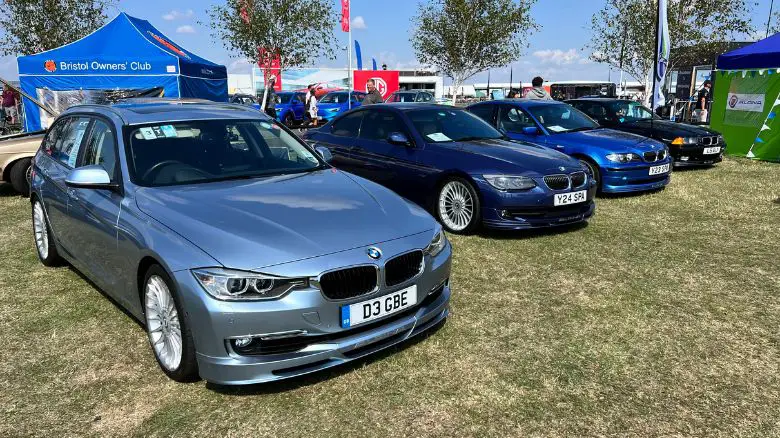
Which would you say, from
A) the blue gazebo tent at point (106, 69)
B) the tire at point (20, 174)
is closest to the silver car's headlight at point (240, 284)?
the tire at point (20, 174)

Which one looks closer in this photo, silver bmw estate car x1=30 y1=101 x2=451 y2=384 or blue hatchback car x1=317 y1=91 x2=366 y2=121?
silver bmw estate car x1=30 y1=101 x2=451 y2=384

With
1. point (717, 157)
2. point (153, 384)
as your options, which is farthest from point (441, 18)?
point (153, 384)

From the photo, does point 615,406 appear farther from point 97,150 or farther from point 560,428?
point 97,150

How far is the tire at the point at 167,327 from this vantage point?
2.77 m

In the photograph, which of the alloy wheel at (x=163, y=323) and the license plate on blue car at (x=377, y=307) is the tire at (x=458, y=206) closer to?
the license plate on blue car at (x=377, y=307)

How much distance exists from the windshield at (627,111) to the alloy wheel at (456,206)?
5981 mm

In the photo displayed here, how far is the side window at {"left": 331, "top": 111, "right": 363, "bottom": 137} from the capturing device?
7.30 m

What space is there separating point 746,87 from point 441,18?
17.9 m

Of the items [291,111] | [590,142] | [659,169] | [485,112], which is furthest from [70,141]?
[291,111]

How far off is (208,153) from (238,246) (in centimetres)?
136

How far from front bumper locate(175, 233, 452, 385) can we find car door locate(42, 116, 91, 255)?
195 centimetres

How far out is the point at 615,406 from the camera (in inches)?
109

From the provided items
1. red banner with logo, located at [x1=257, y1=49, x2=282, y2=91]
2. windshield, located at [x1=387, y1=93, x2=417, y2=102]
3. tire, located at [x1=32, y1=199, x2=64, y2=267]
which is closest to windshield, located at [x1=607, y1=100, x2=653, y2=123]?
tire, located at [x1=32, y1=199, x2=64, y2=267]

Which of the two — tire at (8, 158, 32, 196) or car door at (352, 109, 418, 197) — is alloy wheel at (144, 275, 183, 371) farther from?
tire at (8, 158, 32, 196)
